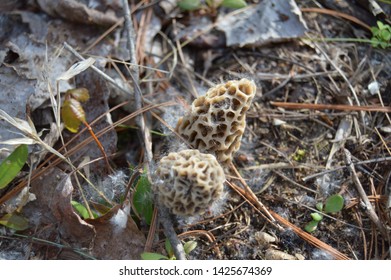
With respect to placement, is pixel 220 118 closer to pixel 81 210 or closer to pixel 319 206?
pixel 319 206

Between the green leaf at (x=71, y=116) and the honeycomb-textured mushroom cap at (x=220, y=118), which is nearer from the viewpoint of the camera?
the honeycomb-textured mushroom cap at (x=220, y=118)

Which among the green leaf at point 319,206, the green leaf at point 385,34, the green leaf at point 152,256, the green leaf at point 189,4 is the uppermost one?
the green leaf at point 189,4

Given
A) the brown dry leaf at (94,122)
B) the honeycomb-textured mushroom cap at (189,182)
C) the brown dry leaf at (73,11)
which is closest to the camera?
the honeycomb-textured mushroom cap at (189,182)

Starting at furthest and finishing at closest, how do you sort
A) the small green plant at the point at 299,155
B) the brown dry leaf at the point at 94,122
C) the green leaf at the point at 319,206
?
1. the small green plant at the point at 299,155
2. the brown dry leaf at the point at 94,122
3. the green leaf at the point at 319,206

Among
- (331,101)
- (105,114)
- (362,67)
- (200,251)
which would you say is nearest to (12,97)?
(105,114)

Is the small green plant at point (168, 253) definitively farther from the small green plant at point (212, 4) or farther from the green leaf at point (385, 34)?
the green leaf at point (385, 34)

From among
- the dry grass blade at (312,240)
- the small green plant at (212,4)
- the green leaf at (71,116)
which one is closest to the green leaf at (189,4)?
the small green plant at (212,4)

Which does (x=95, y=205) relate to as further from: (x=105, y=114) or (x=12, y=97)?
(x=12, y=97)
